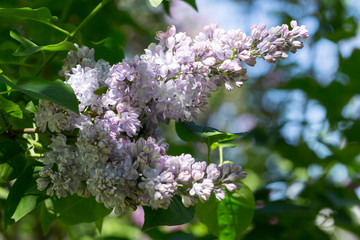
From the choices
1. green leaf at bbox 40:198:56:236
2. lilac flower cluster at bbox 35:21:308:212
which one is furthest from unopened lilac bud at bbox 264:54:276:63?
green leaf at bbox 40:198:56:236

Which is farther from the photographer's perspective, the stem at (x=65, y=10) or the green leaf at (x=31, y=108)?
the stem at (x=65, y=10)

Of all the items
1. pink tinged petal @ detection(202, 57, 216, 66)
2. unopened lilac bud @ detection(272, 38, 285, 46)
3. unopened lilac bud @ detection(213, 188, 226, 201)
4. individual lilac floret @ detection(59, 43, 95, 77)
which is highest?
unopened lilac bud @ detection(272, 38, 285, 46)

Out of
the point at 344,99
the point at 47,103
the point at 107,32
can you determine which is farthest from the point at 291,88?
the point at 47,103

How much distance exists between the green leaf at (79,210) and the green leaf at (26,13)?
21 centimetres

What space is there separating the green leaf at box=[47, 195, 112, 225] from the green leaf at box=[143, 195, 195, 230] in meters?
0.12

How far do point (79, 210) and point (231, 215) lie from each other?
0.20 m

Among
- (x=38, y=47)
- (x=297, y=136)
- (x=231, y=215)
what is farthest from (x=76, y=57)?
(x=297, y=136)

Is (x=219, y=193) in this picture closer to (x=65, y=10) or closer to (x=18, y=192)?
(x=18, y=192)

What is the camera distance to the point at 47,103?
40 centimetres

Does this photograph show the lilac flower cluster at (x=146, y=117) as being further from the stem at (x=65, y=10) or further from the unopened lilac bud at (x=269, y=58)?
the stem at (x=65, y=10)

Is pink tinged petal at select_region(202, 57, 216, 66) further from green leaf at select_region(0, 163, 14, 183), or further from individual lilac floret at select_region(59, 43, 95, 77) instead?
green leaf at select_region(0, 163, 14, 183)

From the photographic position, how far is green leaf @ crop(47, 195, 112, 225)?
527mm

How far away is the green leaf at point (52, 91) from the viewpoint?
35 centimetres

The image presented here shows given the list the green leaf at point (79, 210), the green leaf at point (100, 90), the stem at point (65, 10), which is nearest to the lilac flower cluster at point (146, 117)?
the green leaf at point (100, 90)
